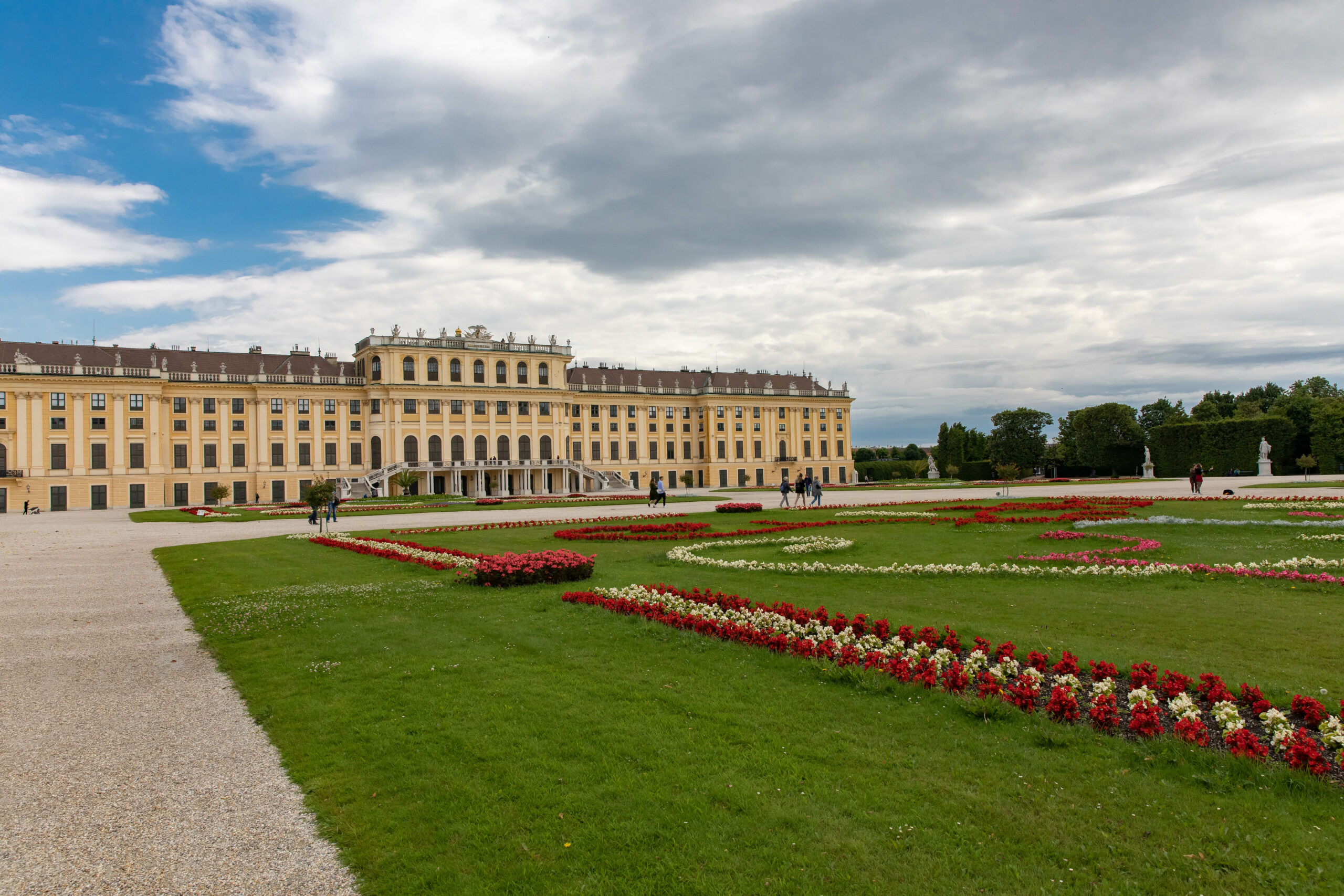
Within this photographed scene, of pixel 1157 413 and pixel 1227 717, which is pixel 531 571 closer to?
pixel 1227 717

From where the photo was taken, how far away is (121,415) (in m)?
63.0

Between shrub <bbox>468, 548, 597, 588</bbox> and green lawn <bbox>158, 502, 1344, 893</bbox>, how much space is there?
107 inches

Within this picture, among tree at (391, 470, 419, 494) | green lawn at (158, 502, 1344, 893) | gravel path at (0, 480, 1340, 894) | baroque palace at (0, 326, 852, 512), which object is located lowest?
gravel path at (0, 480, 1340, 894)

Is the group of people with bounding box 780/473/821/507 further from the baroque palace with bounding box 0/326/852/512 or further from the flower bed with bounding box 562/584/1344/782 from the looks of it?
the baroque palace with bounding box 0/326/852/512

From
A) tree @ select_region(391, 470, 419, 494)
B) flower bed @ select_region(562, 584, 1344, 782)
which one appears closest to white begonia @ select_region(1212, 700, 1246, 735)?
flower bed @ select_region(562, 584, 1344, 782)

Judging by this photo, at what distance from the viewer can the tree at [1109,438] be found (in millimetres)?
75938

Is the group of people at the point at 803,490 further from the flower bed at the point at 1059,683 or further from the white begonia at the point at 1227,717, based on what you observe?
the white begonia at the point at 1227,717

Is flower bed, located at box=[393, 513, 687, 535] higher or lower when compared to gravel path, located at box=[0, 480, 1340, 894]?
higher

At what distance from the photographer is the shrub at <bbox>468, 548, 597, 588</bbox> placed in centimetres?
1388

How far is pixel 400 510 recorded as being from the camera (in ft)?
148

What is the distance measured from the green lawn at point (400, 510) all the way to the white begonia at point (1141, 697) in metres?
36.7

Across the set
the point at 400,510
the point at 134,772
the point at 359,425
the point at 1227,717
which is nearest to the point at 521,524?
the point at 400,510

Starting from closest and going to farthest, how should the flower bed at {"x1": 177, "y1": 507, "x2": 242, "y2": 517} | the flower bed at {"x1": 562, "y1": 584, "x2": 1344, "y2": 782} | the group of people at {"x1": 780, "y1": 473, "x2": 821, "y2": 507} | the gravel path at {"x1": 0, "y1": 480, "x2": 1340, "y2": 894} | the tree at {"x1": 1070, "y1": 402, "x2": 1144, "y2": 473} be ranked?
the gravel path at {"x1": 0, "y1": 480, "x2": 1340, "y2": 894} → the flower bed at {"x1": 562, "y1": 584, "x2": 1344, "y2": 782} → the group of people at {"x1": 780, "y1": 473, "x2": 821, "y2": 507} → the flower bed at {"x1": 177, "y1": 507, "x2": 242, "y2": 517} → the tree at {"x1": 1070, "y1": 402, "x2": 1144, "y2": 473}

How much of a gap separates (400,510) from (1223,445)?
63666 mm
